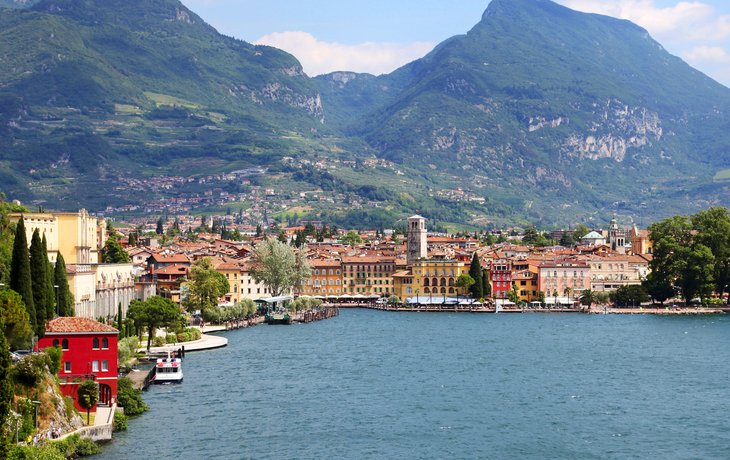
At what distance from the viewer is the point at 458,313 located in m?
103

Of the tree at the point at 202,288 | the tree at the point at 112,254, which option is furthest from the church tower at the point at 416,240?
the tree at the point at 112,254

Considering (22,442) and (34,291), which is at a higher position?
(34,291)

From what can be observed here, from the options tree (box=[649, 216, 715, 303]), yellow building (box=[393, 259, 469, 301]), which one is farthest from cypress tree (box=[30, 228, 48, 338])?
yellow building (box=[393, 259, 469, 301])

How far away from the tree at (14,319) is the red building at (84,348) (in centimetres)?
220

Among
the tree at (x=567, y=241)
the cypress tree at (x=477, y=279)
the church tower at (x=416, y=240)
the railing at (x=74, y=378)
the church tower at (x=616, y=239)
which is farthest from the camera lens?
the tree at (x=567, y=241)

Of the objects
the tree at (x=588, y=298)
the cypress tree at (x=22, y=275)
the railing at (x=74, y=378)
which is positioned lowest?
the railing at (x=74, y=378)

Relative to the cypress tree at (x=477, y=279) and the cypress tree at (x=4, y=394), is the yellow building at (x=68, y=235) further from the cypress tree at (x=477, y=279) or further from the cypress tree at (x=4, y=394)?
the cypress tree at (x=477, y=279)

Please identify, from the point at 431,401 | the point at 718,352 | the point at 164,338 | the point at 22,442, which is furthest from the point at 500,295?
the point at 22,442

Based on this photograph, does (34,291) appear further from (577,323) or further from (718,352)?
(577,323)

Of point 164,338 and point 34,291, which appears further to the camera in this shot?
point 164,338

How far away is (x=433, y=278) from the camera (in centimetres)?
11162

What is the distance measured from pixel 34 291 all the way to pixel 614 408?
2675 cm

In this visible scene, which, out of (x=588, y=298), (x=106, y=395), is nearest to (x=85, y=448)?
(x=106, y=395)

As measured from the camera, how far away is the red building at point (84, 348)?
35875 millimetres
